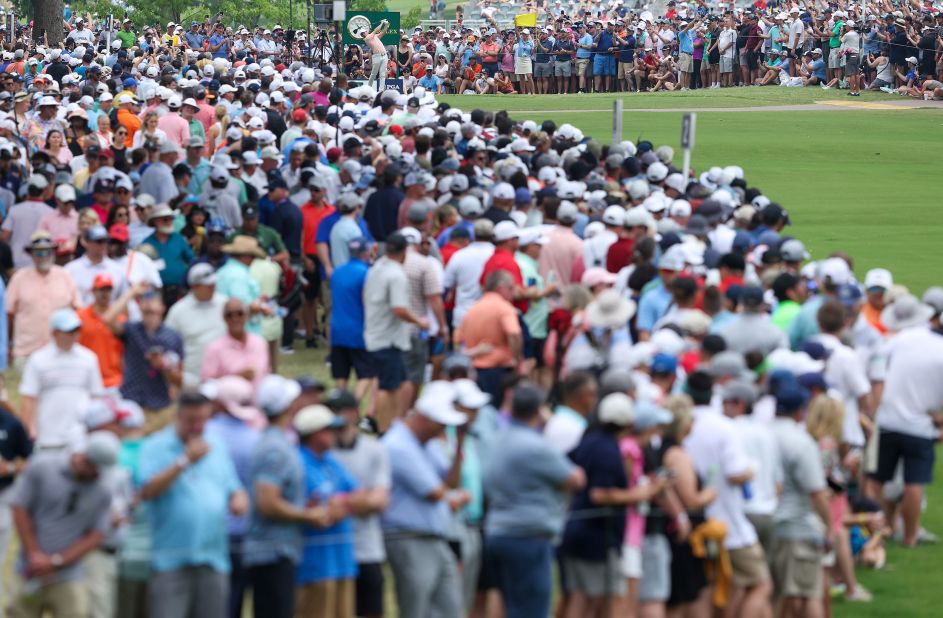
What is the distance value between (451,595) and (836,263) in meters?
5.17

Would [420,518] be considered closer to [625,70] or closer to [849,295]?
[849,295]

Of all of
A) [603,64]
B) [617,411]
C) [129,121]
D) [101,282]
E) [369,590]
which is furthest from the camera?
[603,64]

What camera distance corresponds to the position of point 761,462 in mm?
10266

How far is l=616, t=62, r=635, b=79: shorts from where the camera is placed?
51.5m

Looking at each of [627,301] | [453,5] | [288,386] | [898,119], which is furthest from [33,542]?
[453,5]

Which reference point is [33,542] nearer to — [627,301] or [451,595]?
[451,595]

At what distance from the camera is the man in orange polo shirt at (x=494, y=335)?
44.1ft

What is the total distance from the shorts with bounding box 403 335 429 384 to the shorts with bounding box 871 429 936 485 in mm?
4054

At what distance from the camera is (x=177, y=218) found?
16891mm

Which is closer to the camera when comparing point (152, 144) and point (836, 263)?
point (836, 263)

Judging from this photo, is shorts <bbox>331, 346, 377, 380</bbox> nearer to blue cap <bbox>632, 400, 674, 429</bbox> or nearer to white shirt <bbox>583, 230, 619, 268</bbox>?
white shirt <bbox>583, 230, 619, 268</bbox>

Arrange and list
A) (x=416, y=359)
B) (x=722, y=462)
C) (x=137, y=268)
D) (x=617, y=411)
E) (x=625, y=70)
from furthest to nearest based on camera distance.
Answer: (x=625, y=70) < (x=416, y=359) < (x=137, y=268) < (x=722, y=462) < (x=617, y=411)

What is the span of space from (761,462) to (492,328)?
3661 mm

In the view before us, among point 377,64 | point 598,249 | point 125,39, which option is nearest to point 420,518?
point 598,249
